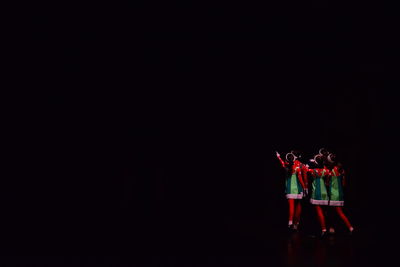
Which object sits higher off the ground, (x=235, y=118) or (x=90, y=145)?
(x=235, y=118)

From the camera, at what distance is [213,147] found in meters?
10.6

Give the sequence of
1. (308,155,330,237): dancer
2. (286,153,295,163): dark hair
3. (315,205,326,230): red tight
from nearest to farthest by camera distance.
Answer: (315,205,326,230): red tight, (308,155,330,237): dancer, (286,153,295,163): dark hair

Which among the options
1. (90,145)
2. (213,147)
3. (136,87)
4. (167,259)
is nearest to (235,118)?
(213,147)

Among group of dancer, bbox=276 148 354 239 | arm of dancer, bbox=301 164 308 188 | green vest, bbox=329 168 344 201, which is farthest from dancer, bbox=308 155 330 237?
arm of dancer, bbox=301 164 308 188

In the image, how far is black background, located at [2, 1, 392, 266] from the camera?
938 centimetres

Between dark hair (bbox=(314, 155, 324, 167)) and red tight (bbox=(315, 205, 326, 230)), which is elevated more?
dark hair (bbox=(314, 155, 324, 167))

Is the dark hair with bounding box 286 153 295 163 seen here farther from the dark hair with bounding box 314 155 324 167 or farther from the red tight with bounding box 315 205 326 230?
the red tight with bounding box 315 205 326 230

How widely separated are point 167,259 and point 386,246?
3.48 m

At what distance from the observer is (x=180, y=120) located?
33.8 feet

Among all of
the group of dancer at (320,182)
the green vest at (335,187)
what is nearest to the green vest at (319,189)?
the group of dancer at (320,182)

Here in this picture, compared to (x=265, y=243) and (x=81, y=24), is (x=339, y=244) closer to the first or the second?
(x=265, y=243)

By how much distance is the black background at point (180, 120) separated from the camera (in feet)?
30.8

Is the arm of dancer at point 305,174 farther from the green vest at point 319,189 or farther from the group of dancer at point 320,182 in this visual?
the green vest at point 319,189

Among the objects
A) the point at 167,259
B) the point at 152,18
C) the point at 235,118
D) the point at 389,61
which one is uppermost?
the point at 152,18
